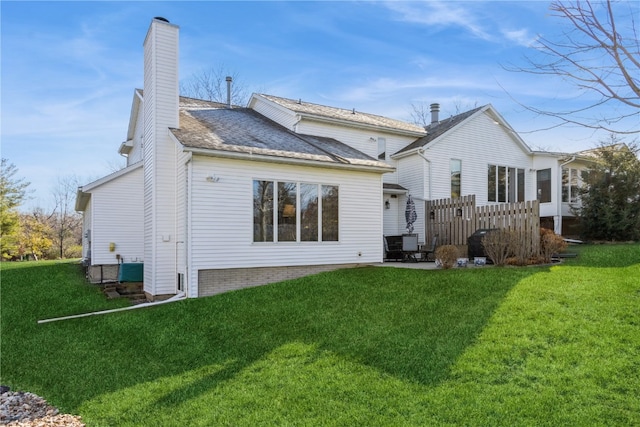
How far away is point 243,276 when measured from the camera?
1050cm

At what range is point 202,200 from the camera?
32.7ft

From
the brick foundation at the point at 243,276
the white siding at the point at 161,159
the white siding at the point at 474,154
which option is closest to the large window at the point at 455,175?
the white siding at the point at 474,154

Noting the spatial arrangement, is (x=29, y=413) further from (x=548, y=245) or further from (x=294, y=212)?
(x=548, y=245)

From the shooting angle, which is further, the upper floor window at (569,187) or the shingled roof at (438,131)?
the upper floor window at (569,187)

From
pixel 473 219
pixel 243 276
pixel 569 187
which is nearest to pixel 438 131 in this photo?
pixel 473 219

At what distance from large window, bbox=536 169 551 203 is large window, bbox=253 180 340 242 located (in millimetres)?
12166

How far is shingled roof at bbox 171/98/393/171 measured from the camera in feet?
34.4

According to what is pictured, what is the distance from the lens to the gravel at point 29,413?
479 cm

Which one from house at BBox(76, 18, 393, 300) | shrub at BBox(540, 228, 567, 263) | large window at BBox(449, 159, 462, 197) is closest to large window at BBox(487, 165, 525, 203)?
large window at BBox(449, 159, 462, 197)

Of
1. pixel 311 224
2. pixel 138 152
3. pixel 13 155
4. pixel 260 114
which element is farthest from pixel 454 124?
pixel 13 155

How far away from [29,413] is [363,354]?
4282 millimetres

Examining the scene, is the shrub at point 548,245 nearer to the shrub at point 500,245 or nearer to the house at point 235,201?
the shrub at point 500,245

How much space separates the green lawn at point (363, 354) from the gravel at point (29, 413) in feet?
0.52

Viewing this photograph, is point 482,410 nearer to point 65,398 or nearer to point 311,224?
point 65,398
